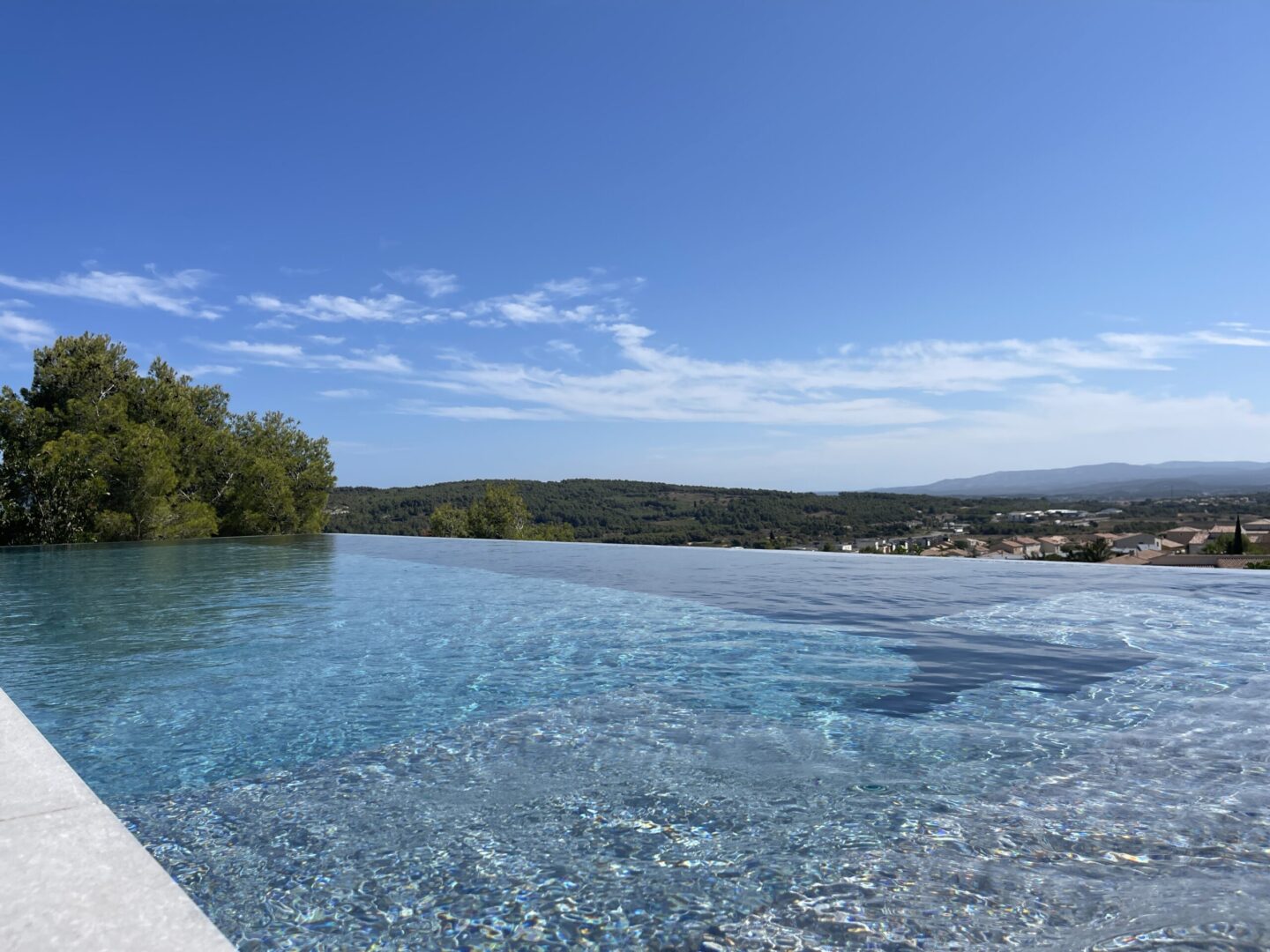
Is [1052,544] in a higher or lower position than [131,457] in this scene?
lower

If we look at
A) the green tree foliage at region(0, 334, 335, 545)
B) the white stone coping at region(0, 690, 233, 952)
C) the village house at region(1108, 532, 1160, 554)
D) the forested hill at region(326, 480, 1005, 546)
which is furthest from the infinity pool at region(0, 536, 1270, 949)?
the forested hill at region(326, 480, 1005, 546)

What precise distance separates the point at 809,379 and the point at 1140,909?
896 inches

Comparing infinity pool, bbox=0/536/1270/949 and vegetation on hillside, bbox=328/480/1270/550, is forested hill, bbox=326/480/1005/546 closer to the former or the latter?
vegetation on hillside, bbox=328/480/1270/550

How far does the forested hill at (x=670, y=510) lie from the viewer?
75.5 ft

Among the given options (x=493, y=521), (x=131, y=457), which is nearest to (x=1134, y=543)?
(x=493, y=521)

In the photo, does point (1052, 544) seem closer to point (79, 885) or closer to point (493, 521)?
point (79, 885)

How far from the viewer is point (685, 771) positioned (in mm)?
2719

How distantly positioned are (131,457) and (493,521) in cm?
1526

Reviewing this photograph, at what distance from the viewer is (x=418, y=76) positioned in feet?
48.0

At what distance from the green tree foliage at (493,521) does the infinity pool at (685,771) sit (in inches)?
944

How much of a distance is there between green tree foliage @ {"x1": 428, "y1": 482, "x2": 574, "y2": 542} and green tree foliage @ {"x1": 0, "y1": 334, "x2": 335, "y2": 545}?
914 cm

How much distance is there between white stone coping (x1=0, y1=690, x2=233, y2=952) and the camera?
1283mm

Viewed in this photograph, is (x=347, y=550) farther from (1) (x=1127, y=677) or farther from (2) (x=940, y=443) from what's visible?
(2) (x=940, y=443)

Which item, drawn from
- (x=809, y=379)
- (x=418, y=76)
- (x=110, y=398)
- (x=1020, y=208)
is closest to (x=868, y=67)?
(x=1020, y=208)
